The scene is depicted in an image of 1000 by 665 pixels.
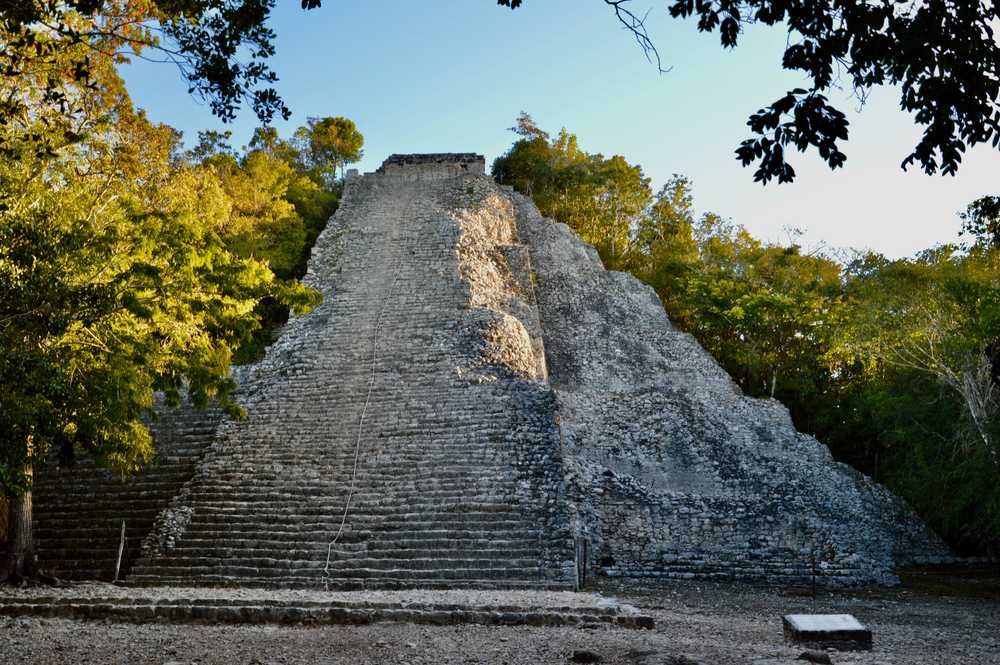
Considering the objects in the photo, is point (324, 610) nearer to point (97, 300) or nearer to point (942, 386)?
point (97, 300)

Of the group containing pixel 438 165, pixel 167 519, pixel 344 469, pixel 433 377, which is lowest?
pixel 167 519

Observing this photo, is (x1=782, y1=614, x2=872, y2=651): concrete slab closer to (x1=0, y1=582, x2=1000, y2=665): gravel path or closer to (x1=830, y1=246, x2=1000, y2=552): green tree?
(x1=0, y1=582, x2=1000, y2=665): gravel path

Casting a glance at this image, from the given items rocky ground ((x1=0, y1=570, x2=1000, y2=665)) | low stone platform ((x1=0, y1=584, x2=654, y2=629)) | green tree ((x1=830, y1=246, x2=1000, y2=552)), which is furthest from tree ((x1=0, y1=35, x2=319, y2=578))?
green tree ((x1=830, y1=246, x2=1000, y2=552))

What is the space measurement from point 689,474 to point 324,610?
7.94 metres

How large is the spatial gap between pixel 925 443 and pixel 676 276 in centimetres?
1100

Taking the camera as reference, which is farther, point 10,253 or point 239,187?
point 239,187

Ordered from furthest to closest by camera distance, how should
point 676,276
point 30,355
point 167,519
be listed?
point 676,276, point 167,519, point 30,355

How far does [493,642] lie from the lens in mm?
5855

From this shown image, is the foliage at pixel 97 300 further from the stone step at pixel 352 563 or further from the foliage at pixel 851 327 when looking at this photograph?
the foliage at pixel 851 327

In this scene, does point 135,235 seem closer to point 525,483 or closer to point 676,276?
point 525,483

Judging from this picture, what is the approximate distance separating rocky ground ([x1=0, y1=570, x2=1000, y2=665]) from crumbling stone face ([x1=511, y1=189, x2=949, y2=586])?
279 cm

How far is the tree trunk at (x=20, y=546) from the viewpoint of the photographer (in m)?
8.93

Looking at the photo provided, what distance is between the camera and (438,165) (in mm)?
24438

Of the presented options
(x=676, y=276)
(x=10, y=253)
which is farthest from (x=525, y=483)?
(x=676, y=276)
